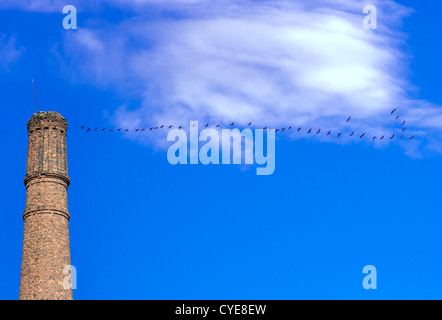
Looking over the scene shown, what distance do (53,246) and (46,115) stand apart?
8.00m

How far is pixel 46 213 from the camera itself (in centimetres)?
4544

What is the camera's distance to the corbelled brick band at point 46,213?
43844mm

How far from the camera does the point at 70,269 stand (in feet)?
147

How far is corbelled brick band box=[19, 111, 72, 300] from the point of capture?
43844mm
